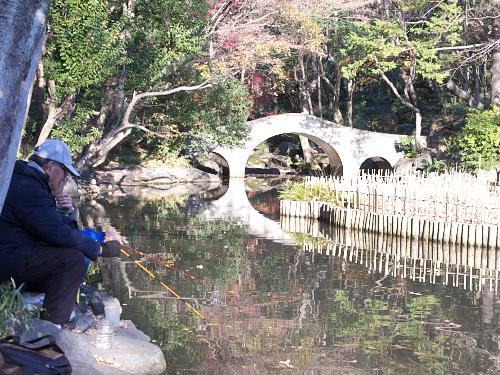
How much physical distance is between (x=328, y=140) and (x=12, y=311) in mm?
31126

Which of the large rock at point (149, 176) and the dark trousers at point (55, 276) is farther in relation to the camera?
the large rock at point (149, 176)

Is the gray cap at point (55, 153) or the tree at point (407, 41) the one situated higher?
the tree at point (407, 41)

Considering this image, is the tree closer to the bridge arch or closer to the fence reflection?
the bridge arch

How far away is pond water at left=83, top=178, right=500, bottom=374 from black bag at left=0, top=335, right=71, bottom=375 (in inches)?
74.7

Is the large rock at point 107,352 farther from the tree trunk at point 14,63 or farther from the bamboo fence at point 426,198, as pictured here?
the bamboo fence at point 426,198

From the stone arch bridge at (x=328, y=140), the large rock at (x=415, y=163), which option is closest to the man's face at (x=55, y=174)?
the stone arch bridge at (x=328, y=140)

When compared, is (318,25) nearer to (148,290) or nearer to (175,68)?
(175,68)

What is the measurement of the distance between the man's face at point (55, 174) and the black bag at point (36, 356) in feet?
4.37

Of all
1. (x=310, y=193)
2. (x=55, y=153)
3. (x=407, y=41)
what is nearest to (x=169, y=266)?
(x=55, y=153)

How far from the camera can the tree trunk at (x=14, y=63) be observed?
13.9ft

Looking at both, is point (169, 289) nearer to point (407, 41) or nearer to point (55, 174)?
point (55, 174)

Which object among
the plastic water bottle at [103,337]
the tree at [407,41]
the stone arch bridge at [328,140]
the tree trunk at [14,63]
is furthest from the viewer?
the stone arch bridge at [328,140]

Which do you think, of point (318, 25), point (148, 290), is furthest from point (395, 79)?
point (148, 290)

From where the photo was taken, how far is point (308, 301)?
31.9 ft
